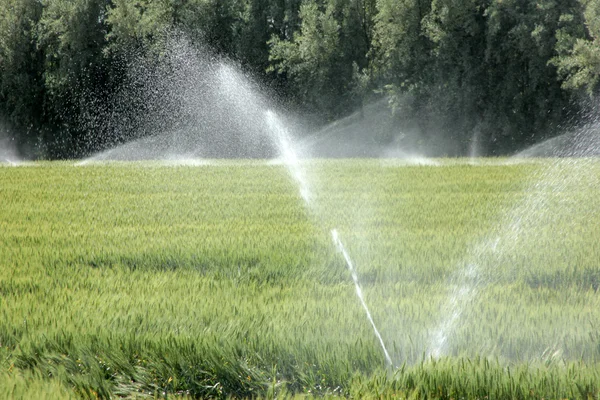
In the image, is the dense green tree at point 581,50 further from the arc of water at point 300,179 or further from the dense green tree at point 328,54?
the arc of water at point 300,179

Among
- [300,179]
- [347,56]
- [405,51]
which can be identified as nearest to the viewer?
[300,179]

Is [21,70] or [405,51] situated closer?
[405,51]

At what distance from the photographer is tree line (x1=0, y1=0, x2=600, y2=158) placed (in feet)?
90.8

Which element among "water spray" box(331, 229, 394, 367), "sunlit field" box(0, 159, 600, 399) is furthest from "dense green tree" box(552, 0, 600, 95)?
"water spray" box(331, 229, 394, 367)

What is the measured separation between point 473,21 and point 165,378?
28.1 meters

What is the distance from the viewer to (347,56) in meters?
33.2

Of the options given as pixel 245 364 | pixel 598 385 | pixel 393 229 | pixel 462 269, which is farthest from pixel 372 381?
pixel 393 229

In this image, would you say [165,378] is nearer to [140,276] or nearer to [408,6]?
[140,276]

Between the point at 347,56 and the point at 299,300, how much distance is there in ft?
97.3

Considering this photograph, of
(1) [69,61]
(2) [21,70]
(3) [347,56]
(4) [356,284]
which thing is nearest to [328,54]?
(3) [347,56]

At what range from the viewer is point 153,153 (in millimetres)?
33750

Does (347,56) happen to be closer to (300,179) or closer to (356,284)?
(300,179)

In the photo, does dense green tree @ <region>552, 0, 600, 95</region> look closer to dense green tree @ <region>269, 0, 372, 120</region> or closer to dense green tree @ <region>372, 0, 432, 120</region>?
dense green tree @ <region>372, 0, 432, 120</region>

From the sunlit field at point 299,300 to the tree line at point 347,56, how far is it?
1948 centimetres
